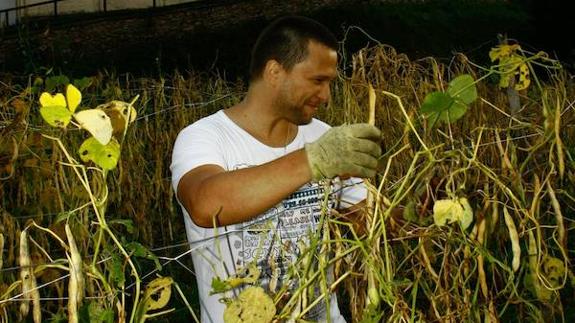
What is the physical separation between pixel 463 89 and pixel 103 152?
54 centimetres

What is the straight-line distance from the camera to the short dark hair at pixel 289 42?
2111 mm

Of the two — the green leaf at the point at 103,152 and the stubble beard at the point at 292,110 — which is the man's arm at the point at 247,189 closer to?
the green leaf at the point at 103,152

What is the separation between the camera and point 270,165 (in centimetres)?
154

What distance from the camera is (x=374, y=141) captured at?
1.61 m

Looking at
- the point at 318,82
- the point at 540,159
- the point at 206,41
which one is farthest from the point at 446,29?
the point at 318,82

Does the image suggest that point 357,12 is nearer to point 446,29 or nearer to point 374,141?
point 446,29

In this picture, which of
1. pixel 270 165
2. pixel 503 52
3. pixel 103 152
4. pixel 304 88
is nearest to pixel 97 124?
pixel 103 152

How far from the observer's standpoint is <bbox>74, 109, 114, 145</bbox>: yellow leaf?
1161mm

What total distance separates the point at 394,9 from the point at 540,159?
571 inches

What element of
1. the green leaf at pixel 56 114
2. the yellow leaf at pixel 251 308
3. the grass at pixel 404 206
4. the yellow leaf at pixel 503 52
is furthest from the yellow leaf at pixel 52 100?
the yellow leaf at pixel 503 52

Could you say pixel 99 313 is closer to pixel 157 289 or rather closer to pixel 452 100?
pixel 157 289

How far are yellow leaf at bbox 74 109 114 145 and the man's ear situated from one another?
3.16 ft

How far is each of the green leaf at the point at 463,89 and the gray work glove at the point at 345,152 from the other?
0.17m

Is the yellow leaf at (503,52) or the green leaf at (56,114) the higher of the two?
the yellow leaf at (503,52)
